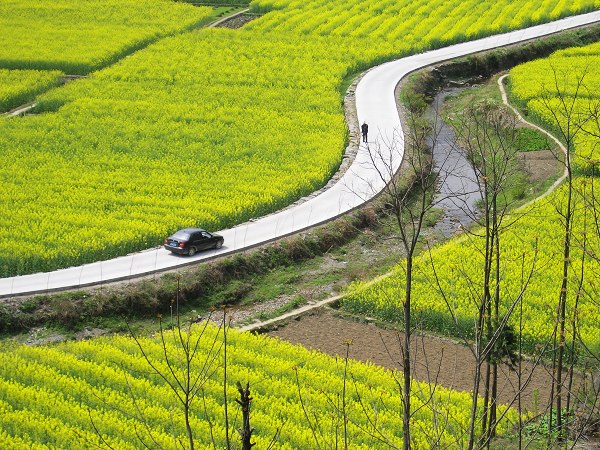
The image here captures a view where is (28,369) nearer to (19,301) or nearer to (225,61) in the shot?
(19,301)

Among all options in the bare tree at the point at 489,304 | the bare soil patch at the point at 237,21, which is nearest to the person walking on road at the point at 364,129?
the bare tree at the point at 489,304

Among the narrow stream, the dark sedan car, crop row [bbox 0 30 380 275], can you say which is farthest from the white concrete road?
the narrow stream

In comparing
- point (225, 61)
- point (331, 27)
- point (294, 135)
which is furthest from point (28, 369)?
point (331, 27)

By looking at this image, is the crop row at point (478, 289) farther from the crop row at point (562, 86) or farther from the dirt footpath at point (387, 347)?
the crop row at point (562, 86)

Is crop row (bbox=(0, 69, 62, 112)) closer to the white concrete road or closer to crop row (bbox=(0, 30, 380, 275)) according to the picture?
crop row (bbox=(0, 30, 380, 275))

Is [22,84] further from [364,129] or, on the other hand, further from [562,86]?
[562,86]

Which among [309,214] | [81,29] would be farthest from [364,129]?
[81,29]
